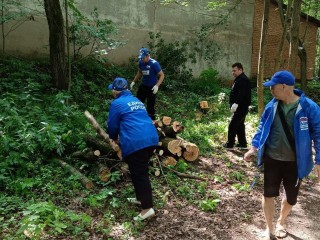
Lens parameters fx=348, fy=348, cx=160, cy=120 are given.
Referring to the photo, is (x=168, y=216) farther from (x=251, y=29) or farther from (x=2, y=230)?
(x=251, y=29)

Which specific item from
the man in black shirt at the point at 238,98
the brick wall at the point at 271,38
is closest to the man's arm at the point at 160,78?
the man in black shirt at the point at 238,98

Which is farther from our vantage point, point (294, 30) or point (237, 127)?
point (294, 30)

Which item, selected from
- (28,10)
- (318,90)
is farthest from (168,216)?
(318,90)

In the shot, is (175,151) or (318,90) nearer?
(175,151)

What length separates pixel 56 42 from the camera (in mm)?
9852

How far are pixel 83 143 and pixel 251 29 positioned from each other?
1492 cm

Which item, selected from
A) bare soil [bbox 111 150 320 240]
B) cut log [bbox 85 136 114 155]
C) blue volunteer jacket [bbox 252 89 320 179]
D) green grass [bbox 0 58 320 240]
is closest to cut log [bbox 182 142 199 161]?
green grass [bbox 0 58 320 240]

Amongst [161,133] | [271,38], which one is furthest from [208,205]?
[271,38]

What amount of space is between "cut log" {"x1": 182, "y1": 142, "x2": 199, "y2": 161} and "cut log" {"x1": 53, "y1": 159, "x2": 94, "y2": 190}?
7.17ft

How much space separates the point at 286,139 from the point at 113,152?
3.11 meters

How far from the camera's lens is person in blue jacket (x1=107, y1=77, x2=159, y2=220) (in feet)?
15.5

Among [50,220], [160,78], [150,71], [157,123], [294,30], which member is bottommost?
[50,220]

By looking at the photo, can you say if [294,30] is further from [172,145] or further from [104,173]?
[104,173]

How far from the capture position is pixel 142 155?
15.7 feet
